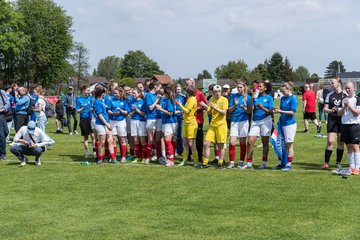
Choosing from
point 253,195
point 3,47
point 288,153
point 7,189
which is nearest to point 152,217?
point 253,195

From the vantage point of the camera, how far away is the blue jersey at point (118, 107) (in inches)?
489

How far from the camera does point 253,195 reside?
830 centimetres

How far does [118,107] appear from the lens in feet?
40.8

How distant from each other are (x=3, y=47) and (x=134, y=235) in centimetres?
6385

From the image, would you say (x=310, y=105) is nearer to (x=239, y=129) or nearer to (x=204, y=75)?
(x=239, y=129)

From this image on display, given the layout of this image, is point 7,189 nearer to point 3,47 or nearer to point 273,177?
point 273,177

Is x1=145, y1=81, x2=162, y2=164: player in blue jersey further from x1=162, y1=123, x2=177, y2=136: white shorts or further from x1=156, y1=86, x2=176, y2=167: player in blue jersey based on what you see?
x1=162, y1=123, x2=177, y2=136: white shorts

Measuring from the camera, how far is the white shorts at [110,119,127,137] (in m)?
12.5

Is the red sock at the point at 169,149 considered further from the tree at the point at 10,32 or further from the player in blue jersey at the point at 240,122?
the tree at the point at 10,32

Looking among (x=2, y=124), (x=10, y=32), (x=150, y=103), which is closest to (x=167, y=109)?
(x=150, y=103)

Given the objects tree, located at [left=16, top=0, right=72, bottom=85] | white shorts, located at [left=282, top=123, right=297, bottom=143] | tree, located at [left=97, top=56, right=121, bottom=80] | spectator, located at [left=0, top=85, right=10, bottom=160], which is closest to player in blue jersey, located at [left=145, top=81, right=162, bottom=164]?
white shorts, located at [left=282, top=123, right=297, bottom=143]

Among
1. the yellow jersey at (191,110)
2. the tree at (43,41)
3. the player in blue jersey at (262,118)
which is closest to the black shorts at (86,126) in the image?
the yellow jersey at (191,110)

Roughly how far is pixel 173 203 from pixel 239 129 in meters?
4.05

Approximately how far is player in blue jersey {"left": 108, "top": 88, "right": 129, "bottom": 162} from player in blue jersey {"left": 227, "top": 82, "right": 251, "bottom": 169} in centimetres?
285
